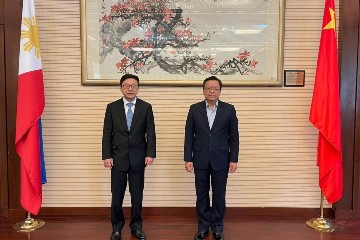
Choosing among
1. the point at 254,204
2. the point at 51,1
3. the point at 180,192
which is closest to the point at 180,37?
the point at 51,1

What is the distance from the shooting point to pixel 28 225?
357cm

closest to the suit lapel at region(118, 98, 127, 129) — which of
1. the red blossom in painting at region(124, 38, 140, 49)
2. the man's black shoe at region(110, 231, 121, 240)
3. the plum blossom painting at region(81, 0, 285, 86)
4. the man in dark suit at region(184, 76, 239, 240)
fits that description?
the man in dark suit at region(184, 76, 239, 240)

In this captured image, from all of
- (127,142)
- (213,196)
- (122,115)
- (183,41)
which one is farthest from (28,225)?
(183,41)

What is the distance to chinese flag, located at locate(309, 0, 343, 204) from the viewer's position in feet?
11.3

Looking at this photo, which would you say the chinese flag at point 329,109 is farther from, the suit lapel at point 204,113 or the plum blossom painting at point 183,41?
the suit lapel at point 204,113

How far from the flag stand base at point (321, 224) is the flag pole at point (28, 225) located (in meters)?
2.62

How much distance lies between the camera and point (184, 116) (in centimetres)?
384

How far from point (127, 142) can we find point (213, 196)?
881 millimetres

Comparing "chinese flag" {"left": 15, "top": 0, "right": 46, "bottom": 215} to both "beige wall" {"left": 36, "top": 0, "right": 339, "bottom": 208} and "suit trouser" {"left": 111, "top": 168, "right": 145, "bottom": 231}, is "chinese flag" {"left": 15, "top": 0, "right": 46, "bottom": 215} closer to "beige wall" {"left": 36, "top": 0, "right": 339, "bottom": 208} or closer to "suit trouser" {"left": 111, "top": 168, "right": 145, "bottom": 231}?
"beige wall" {"left": 36, "top": 0, "right": 339, "bottom": 208}

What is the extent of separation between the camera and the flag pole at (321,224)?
3.55 m

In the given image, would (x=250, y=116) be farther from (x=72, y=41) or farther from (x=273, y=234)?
(x=72, y=41)

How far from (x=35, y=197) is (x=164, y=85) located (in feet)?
→ 5.32

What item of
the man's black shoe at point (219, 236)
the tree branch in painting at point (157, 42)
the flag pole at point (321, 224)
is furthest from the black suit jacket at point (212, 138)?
the flag pole at point (321, 224)

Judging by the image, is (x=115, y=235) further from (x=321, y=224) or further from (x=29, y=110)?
(x=321, y=224)
